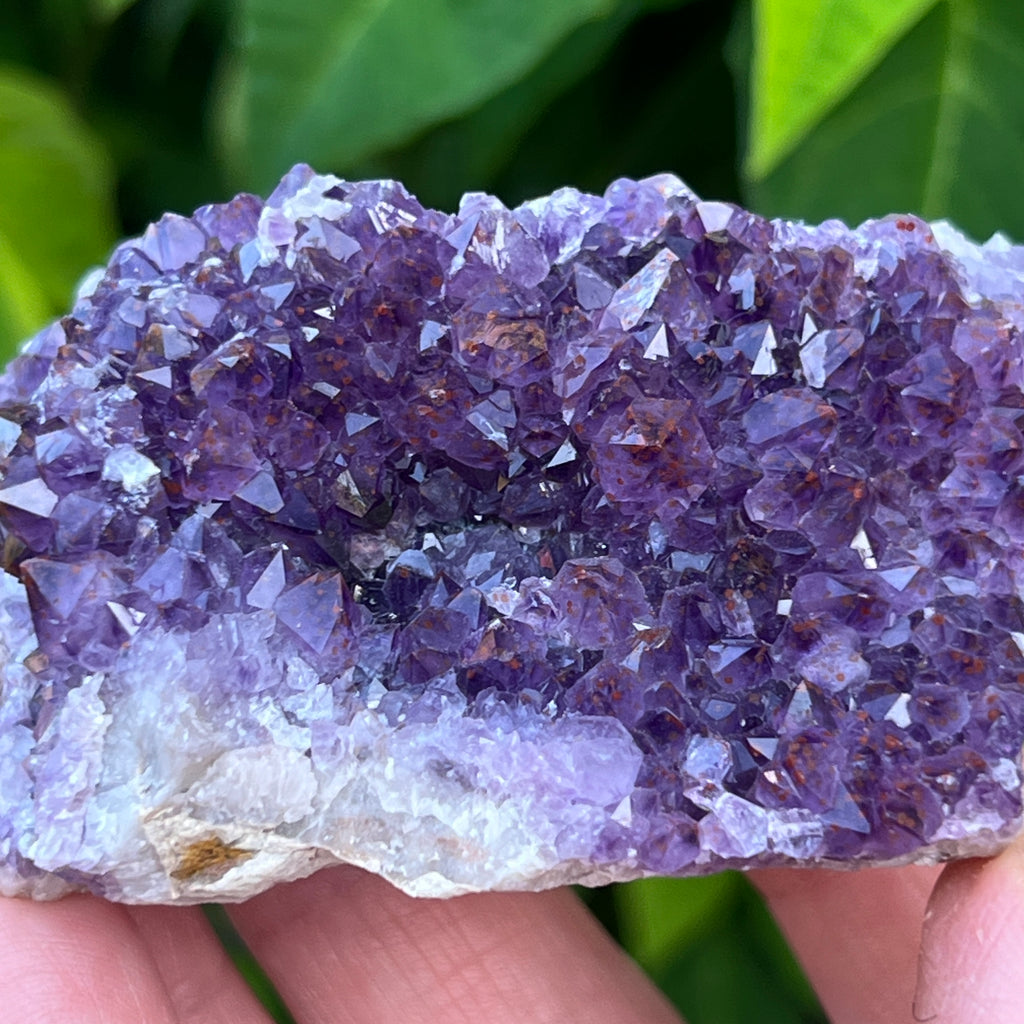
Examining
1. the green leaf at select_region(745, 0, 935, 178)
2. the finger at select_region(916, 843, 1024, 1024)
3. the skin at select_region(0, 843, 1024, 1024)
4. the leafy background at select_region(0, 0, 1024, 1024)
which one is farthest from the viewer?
the leafy background at select_region(0, 0, 1024, 1024)

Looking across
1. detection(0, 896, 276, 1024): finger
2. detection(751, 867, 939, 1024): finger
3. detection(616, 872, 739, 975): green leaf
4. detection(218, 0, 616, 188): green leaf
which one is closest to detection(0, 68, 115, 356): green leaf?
detection(218, 0, 616, 188): green leaf

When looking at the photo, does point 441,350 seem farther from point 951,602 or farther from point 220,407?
point 951,602

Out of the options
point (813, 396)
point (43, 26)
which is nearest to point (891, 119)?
point (813, 396)

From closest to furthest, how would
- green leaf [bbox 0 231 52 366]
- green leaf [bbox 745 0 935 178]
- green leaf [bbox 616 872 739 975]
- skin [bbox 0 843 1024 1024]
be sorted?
1. skin [bbox 0 843 1024 1024]
2. green leaf [bbox 745 0 935 178]
3. green leaf [bbox 616 872 739 975]
4. green leaf [bbox 0 231 52 366]

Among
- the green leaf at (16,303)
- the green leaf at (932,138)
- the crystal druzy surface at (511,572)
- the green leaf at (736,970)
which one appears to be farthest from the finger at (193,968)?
the green leaf at (932,138)

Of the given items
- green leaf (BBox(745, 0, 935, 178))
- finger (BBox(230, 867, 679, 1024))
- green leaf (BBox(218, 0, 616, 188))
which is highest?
green leaf (BBox(745, 0, 935, 178))

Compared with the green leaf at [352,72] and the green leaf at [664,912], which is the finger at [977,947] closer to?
the green leaf at [664,912]

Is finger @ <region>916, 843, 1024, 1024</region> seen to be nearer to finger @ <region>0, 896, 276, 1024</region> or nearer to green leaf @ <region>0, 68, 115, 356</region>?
finger @ <region>0, 896, 276, 1024</region>

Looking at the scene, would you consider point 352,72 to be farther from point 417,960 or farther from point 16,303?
point 417,960
